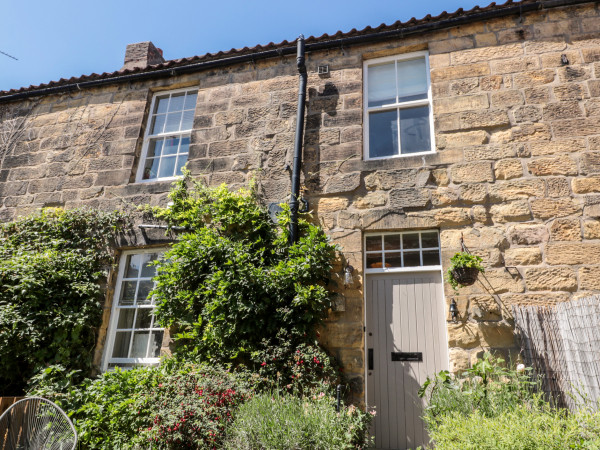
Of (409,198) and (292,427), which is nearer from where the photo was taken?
(292,427)

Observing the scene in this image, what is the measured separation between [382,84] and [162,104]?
4.10 m

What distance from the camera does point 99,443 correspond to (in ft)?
16.3

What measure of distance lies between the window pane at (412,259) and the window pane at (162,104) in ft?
17.0

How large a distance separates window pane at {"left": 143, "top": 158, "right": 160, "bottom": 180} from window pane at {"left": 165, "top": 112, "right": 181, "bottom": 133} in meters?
0.62

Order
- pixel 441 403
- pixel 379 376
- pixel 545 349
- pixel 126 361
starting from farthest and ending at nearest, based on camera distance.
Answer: pixel 126 361
pixel 379 376
pixel 545 349
pixel 441 403

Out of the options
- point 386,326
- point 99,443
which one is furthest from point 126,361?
point 386,326

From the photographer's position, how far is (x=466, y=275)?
4.91 metres

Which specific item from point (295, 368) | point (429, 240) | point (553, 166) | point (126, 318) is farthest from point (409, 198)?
point (126, 318)

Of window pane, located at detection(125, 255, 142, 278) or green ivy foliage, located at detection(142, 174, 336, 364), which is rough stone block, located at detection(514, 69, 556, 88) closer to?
green ivy foliage, located at detection(142, 174, 336, 364)

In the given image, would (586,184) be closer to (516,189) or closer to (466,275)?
(516,189)

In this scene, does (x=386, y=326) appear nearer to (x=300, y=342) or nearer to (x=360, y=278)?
(x=360, y=278)

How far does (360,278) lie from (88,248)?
447 centimetres

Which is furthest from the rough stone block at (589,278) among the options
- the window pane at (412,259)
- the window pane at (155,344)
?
the window pane at (155,344)

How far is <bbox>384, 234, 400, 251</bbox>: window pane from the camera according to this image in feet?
19.0
